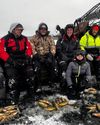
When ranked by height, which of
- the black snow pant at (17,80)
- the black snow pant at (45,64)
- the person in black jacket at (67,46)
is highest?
the person in black jacket at (67,46)

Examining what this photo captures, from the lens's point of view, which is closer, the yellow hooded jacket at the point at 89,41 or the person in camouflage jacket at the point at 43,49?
the person in camouflage jacket at the point at 43,49

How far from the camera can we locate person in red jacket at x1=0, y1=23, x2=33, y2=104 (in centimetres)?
833

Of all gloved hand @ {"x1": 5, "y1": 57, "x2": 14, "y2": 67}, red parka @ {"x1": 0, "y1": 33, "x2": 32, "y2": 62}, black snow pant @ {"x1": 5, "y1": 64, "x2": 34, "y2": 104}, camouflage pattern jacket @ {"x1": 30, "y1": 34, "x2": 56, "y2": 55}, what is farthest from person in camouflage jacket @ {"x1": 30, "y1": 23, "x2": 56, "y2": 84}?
gloved hand @ {"x1": 5, "y1": 57, "x2": 14, "y2": 67}

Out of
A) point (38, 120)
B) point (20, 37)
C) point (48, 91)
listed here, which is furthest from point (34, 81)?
point (38, 120)

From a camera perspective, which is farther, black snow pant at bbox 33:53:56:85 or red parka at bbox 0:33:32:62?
black snow pant at bbox 33:53:56:85

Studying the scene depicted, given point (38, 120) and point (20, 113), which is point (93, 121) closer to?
point (38, 120)

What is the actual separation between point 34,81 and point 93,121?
2263mm

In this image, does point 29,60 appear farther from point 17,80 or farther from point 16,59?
point 17,80

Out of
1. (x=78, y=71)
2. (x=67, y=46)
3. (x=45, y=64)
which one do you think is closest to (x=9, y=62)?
(x=45, y=64)

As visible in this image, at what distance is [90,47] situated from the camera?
10039 mm

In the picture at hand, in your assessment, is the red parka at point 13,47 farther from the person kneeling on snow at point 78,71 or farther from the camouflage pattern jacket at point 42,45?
the person kneeling on snow at point 78,71

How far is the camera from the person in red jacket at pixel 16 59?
833cm

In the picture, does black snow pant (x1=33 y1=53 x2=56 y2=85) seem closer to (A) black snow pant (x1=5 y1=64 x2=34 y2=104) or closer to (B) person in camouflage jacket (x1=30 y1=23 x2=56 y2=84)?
(B) person in camouflage jacket (x1=30 y1=23 x2=56 y2=84)

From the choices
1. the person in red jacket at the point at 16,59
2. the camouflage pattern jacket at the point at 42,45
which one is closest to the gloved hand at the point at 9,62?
the person in red jacket at the point at 16,59
